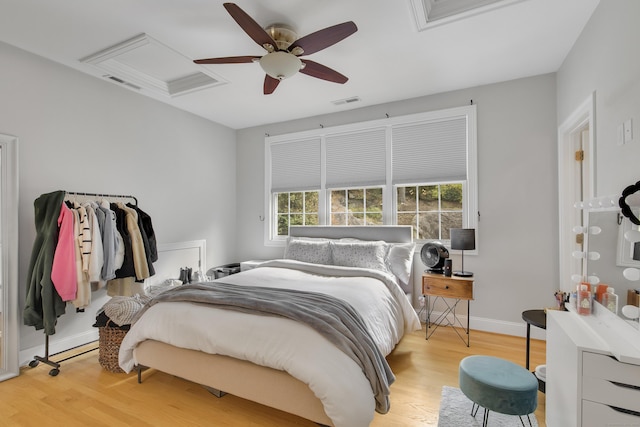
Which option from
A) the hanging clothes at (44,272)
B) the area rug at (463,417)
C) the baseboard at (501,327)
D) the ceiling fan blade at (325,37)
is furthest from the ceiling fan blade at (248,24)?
the baseboard at (501,327)

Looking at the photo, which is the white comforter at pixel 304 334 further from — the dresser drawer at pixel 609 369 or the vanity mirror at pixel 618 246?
the vanity mirror at pixel 618 246

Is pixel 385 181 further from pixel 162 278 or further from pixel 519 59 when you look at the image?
pixel 162 278

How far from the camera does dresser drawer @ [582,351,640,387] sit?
4.12 feet

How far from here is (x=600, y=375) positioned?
1.32 m

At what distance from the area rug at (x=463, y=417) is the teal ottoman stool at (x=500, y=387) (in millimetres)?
217

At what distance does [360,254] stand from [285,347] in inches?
71.8

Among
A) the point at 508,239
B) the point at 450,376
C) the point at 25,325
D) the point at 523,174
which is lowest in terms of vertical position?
the point at 450,376

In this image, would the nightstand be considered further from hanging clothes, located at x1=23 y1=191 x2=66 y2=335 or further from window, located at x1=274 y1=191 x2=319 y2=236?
hanging clothes, located at x1=23 y1=191 x2=66 y2=335

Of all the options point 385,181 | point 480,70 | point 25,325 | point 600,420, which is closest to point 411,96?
point 480,70

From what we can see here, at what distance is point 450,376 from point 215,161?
4139 mm

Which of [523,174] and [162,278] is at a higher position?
[523,174]

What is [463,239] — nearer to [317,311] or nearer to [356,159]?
[356,159]

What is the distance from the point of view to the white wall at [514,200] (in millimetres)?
3236

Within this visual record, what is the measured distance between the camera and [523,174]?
3.34 m
